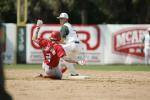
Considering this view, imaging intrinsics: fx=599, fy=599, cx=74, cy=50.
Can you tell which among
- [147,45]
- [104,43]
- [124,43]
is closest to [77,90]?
[147,45]

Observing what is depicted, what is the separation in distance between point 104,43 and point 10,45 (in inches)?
195

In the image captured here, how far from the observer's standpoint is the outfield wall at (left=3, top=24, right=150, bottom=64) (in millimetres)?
31172

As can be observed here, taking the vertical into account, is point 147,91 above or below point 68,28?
below

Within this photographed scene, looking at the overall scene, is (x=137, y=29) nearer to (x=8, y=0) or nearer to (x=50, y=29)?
(x=50, y=29)

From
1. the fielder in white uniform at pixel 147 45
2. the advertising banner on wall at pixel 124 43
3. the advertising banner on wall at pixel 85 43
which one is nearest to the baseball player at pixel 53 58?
the advertising banner on wall at pixel 85 43

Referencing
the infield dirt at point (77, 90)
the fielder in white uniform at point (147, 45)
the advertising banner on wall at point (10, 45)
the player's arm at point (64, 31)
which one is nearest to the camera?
the infield dirt at point (77, 90)

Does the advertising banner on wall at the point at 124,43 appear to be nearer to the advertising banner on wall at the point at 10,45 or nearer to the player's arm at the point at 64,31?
the advertising banner on wall at the point at 10,45

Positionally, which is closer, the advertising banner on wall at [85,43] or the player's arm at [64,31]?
the player's arm at [64,31]

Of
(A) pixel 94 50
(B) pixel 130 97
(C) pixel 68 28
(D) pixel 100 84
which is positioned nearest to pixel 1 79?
(B) pixel 130 97

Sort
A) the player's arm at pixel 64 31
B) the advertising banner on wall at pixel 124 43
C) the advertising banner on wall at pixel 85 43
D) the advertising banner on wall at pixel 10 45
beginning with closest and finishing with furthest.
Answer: the player's arm at pixel 64 31 < the advertising banner on wall at pixel 85 43 < the advertising banner on wall at pixel 10 45 < the advertising banner on wall at pixel 124 43

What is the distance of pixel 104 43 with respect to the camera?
1241 inches

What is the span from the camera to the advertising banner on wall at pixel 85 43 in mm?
31125

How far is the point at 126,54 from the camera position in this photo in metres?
31.6

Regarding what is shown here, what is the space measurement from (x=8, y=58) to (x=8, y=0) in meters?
16.6
